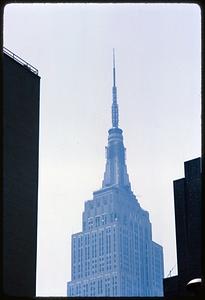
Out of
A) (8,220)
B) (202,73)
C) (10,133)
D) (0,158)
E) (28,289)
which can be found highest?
(10,133)

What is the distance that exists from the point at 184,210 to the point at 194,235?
2.15 meters

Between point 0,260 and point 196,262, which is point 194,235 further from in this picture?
point 0,260

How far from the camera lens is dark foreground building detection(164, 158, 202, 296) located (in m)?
48.8

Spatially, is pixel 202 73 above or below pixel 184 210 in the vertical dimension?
below

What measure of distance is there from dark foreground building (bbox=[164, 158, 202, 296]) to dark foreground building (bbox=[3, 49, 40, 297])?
12.0 m

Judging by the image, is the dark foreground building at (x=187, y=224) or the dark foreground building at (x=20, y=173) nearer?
the dark foreground building at (x=187, y=224)

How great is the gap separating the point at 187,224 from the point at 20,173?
50.6 ft

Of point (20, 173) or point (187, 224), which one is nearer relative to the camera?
point (187, 224)

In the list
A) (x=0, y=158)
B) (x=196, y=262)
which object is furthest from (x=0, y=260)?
(x=196, y=262)

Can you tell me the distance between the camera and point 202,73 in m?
5.01

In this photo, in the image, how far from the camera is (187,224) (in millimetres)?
51125

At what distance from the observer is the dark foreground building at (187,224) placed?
48.8 m

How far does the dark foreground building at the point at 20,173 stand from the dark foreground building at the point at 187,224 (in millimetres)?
11951

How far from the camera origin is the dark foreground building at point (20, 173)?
172 feet
